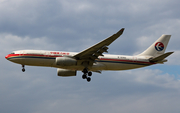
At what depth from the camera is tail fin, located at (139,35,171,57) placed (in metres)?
41.4

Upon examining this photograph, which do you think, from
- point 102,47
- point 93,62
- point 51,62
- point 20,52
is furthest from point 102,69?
point 20,52

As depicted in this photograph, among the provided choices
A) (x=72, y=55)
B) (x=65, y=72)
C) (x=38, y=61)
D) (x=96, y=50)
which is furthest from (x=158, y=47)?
(x=38, y=61)

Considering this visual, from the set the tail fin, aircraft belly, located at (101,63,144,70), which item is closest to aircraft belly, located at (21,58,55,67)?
aircraft belly, located at (101,63,144,70)

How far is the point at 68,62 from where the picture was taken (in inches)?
1384

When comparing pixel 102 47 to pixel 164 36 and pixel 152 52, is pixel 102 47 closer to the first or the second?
pixel 152 52

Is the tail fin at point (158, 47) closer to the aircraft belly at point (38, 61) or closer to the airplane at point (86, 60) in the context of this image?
the airplane at point (86, 60)

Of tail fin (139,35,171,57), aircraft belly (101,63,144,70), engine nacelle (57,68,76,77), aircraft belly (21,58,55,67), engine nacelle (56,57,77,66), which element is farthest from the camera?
tail fin (139,35,171,57)

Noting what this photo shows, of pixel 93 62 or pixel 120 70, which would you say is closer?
pixel 93 62

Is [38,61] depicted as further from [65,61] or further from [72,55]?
[72,55]

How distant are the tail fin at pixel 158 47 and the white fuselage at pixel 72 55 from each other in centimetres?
192

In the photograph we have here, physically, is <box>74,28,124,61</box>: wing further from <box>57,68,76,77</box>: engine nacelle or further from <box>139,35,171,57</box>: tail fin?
<box>139,35,171,57</box>: tail fin

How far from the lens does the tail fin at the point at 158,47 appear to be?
4141cm

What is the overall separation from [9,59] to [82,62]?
10898 mm

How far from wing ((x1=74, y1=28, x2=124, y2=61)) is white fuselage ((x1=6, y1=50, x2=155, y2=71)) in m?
1.40
